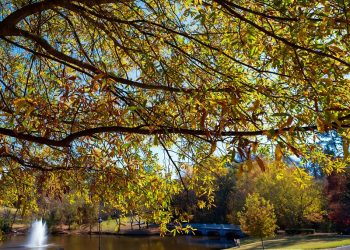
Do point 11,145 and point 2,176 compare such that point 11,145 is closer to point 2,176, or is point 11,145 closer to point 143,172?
point 2,176

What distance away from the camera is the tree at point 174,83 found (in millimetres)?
3084

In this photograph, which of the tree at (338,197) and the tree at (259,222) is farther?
the tree at (338,197)

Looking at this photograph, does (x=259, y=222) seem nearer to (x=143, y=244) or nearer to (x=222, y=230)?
(x=143, y=244)

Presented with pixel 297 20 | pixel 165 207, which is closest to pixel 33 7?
pixel 297 20

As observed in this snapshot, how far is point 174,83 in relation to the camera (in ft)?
15.2

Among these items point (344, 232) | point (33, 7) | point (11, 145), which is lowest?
point (344, 232)

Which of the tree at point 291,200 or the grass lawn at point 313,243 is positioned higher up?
the tree at point 291,200

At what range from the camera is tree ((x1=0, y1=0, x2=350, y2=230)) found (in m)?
3.08

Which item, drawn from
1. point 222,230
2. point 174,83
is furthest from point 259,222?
point 174,83

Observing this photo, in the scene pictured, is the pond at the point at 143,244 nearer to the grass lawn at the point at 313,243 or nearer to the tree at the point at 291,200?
the tree at the point at 291,200

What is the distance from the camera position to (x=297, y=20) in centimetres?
317

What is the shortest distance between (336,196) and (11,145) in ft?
115

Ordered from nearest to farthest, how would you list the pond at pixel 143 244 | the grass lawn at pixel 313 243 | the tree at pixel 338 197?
1. the grass lawn at pixel 313 243
2. the tree at pixel 338 197
3. the pond at pixel 143 244

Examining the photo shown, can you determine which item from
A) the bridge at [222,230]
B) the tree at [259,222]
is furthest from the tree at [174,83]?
the bridge at [222,230]
